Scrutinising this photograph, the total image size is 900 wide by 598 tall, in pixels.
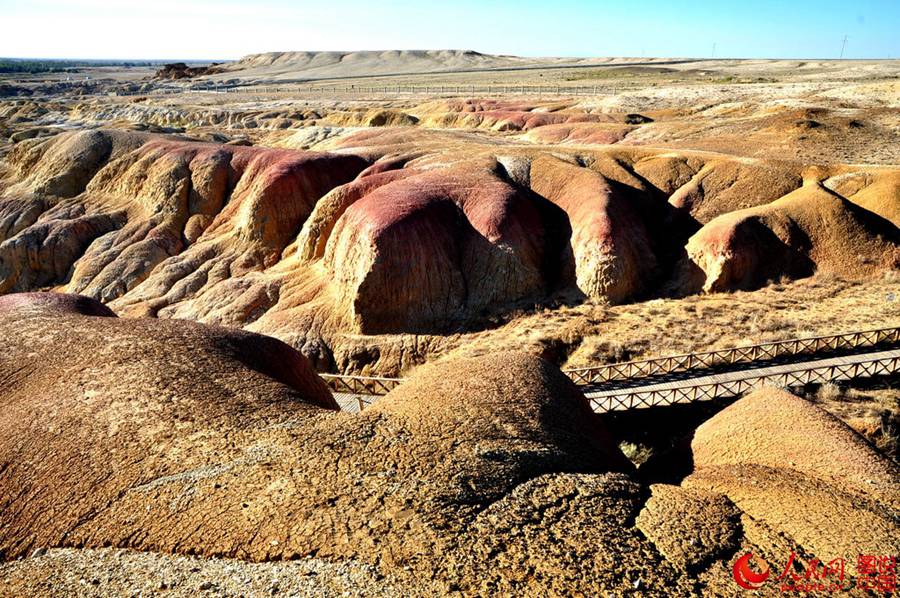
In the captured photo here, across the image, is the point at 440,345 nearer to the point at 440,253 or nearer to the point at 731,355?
the point at 440,253

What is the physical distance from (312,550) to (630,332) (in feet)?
60.0

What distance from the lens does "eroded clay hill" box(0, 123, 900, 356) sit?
27375 mm

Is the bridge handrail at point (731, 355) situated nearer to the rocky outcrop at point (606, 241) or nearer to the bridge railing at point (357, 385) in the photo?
the rocky outcrop at point (606, 241)

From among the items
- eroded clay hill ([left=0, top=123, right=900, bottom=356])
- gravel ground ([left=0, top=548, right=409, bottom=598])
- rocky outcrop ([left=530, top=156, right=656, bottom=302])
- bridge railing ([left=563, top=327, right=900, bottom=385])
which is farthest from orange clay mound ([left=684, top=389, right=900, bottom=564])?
eroded clay hill ([left=0, top=123, right=900, bottom=356])

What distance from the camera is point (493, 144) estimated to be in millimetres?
41438

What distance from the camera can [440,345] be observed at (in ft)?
87.5

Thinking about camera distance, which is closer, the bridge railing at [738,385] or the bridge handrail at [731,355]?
the bridge railing at [738,385]

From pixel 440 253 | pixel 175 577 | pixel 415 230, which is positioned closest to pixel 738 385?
pixel 440 253

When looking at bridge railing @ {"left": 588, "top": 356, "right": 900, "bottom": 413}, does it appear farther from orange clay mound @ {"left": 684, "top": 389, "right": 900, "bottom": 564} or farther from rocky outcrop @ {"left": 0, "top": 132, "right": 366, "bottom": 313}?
rocky outcrop @ {"left": 0, "top": 132, "right": 366, "bottom": 313}

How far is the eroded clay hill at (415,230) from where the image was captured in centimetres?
2738

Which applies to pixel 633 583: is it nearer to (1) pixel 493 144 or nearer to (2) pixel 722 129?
(1) pixel 493 144

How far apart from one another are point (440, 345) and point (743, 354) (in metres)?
12.5

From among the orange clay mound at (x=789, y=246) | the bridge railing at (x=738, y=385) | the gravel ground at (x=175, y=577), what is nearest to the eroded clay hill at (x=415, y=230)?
the orange clay mound at (x=789, y=246)

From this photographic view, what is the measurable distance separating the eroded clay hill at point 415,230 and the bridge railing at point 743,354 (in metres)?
6.13
